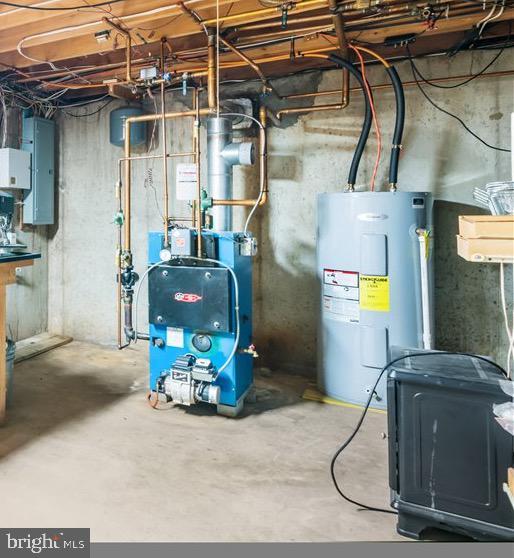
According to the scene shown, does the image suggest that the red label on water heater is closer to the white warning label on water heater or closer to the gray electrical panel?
the white warning label on water heater

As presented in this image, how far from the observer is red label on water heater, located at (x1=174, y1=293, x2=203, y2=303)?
90.4 inches

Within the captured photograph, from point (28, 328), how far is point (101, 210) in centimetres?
127

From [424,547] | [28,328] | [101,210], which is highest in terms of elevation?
[101,210]

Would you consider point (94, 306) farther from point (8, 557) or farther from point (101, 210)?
point (8, 557)

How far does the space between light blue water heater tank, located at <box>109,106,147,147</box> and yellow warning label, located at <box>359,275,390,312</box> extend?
216cm

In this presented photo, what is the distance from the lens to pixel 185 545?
140cm

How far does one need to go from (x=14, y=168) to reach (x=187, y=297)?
211 centimetres

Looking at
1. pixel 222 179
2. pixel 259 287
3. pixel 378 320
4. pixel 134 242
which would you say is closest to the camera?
pixel 378 320

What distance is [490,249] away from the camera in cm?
113

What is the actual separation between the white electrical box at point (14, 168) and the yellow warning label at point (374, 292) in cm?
284

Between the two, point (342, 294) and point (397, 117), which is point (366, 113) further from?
point (342, 294)

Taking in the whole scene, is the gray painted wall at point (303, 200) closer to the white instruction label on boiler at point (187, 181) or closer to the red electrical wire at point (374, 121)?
the red electrical wire at point (374, 121)

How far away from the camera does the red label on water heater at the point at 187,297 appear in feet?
7.53

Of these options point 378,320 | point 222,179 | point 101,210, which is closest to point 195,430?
point 378,320
